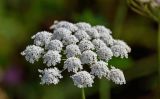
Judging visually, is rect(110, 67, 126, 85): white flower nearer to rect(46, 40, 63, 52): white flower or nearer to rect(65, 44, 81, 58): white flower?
rect(65, 44, 81, 58): white flower

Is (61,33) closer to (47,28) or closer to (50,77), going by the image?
(50,77)

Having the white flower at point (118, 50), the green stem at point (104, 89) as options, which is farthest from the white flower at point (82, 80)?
the green stem at point (104, 89)

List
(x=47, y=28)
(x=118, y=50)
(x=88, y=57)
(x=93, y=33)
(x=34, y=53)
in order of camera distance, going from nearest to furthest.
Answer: (x=88, y=57) → (x=34, y=53) → (x=118, y=50) → (x=93, y=33) → (x=47, y=28)

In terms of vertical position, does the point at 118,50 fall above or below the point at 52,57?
above

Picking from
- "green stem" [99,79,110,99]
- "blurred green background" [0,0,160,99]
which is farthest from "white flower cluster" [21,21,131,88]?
"blurred green background" [0,0,160,99]

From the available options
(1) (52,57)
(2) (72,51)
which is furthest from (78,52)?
(1) (52,57)

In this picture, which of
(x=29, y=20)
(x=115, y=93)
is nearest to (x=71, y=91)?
(x=115, y=93)

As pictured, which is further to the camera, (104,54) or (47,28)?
(47,28)
